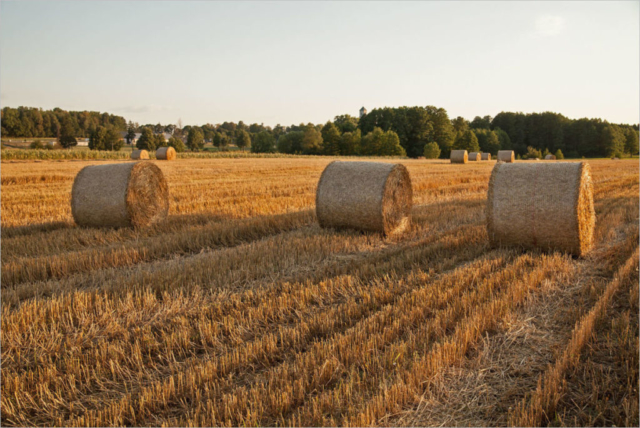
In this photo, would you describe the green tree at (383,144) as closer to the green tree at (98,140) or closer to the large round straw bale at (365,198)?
the green tree at (98,140)

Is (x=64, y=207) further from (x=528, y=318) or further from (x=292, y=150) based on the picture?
(x=292, y=150)

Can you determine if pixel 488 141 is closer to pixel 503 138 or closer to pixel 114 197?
pixel 503 138

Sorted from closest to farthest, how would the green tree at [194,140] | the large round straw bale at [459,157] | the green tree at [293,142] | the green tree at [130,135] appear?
the large round straw bale at [459,157] → the green tree at [194,140] → the green tree at [293,142] → the green tree at [130,135]

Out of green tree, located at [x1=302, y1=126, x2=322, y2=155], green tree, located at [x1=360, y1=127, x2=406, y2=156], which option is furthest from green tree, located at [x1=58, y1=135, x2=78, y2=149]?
green tree, located at [x1=360, y1=127, x2=406, y2=156]

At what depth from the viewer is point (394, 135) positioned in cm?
6291

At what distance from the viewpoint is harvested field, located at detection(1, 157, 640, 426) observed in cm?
281

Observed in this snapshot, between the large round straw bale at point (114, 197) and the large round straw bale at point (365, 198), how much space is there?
331 cm

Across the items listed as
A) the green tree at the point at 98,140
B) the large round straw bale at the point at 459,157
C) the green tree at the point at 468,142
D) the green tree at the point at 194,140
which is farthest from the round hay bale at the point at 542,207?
the green tree at the point at 194,140

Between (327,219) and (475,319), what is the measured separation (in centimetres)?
445

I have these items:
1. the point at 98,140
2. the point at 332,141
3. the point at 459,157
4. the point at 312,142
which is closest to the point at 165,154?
the point at 459,157

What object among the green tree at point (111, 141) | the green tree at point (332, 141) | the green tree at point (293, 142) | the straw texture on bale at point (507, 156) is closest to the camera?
the straw texture on bale at point (507, 156)

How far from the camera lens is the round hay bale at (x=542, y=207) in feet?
20.1

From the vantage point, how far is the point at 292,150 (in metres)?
75.6

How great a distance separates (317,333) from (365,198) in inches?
162
